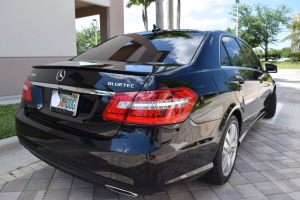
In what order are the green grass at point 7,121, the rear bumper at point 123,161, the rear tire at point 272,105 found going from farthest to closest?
1. the rear tire at point 272,105
2. the green grass at point 7,121
3. the rear bumper at point 123,161

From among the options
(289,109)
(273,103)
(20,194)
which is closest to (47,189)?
(20,194)

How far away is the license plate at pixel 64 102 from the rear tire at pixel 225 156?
1347 millimetres

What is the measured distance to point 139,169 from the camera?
1.74m

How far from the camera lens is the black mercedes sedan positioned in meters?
1.75

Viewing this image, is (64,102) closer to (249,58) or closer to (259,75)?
(249,58)

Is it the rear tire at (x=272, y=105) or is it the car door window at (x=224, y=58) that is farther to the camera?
the rear tire at (x=272, y=105)

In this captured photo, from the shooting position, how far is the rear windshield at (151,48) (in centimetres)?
238

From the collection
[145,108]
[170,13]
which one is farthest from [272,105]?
[170,13]

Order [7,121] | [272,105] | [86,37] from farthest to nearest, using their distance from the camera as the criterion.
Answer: [86,37]
[272,105]
[7,121]

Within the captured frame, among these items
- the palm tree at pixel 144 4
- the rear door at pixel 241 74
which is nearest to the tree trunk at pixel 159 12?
the rear door at pixel 241 74

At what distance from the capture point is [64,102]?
80.2 inches

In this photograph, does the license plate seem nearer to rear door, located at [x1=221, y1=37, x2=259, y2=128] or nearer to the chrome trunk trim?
the chrome trunk trim

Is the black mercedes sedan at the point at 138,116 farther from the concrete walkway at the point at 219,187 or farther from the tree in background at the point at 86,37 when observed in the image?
the tree in background at the point at 86,37

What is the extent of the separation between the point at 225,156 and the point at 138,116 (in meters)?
1.31
